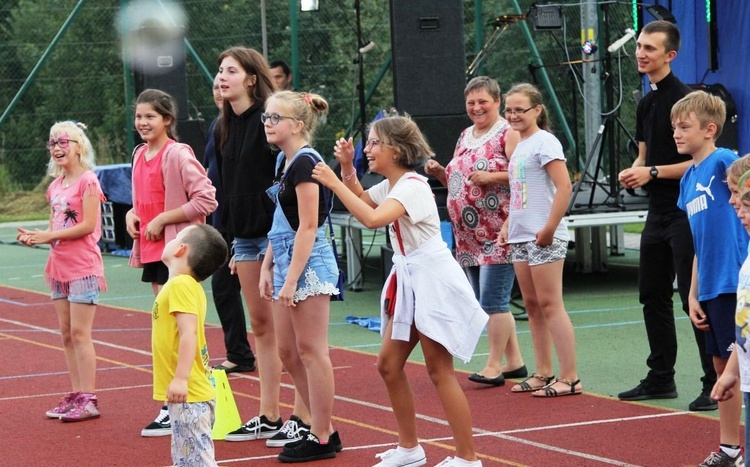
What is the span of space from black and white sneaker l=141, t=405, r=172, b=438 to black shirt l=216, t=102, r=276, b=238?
1.11 meters

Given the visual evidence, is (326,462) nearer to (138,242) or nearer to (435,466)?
(435,466)

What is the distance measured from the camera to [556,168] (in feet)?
23.1

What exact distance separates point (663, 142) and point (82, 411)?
358cm

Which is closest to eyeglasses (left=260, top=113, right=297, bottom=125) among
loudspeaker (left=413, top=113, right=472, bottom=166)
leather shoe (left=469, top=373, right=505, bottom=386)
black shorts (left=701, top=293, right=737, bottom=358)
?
black shorts (left=701, top=293, right=737, bottom=358)

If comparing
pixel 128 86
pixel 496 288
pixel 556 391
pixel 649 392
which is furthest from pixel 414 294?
pixel 128 86

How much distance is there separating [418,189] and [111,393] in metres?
3.30

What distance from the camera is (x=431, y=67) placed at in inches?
447

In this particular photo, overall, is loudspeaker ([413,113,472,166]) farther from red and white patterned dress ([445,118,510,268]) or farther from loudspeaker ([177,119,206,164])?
loudspeaker ([177,119,206,164])

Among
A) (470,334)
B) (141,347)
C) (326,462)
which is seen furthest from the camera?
(141,347)

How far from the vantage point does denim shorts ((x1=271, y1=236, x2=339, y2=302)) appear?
5707 millimetres

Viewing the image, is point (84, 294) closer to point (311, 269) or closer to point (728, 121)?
point (311, 269)

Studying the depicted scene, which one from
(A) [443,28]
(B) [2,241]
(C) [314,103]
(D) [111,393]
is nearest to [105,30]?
(B) [2,241]

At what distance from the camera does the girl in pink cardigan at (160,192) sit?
654 centimetres

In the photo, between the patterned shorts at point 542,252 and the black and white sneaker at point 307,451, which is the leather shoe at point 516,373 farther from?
the black and white sneaker at point 307,451
